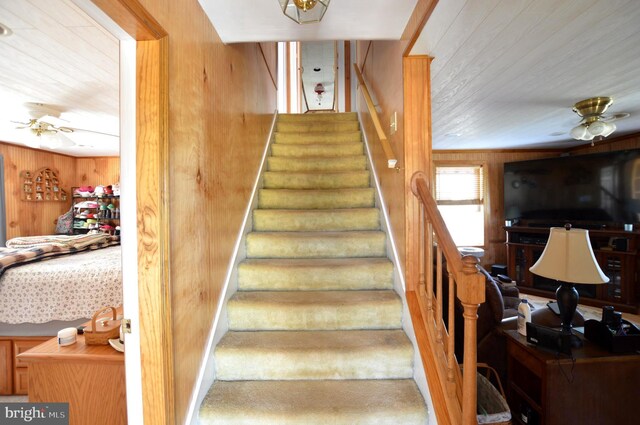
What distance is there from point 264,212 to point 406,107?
4.34 ft

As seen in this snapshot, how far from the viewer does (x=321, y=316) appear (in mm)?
1684

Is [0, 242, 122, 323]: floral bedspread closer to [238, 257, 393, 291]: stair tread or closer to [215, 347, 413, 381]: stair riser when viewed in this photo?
[238, 257, 393, 291]: stair tread

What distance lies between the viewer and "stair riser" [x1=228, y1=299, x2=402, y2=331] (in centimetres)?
168

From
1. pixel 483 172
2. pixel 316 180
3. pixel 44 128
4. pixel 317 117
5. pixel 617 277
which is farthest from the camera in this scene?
pixel 483 172

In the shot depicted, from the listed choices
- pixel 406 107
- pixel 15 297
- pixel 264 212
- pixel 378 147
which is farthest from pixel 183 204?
pixel 15 297

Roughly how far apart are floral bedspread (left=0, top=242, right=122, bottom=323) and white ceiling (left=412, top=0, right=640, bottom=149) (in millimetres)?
2833

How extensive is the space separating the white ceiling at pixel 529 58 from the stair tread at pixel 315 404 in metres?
1.80

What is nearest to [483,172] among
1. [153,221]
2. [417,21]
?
[417,21]

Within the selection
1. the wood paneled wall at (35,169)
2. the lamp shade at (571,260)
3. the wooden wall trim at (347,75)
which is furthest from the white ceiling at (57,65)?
the wooden wall trim at (347,75)

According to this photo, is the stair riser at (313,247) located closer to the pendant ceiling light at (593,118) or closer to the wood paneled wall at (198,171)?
the wood paneled wall at (198,171)

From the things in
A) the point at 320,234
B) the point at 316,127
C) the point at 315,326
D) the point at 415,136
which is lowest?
the point at 315,326

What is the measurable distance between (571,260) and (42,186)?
6802 millimetres

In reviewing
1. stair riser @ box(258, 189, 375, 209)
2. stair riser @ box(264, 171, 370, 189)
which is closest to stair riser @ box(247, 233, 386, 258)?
stair riser @ box(258, 189, 375, 209)

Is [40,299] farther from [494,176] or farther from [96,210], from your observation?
[494,176]
